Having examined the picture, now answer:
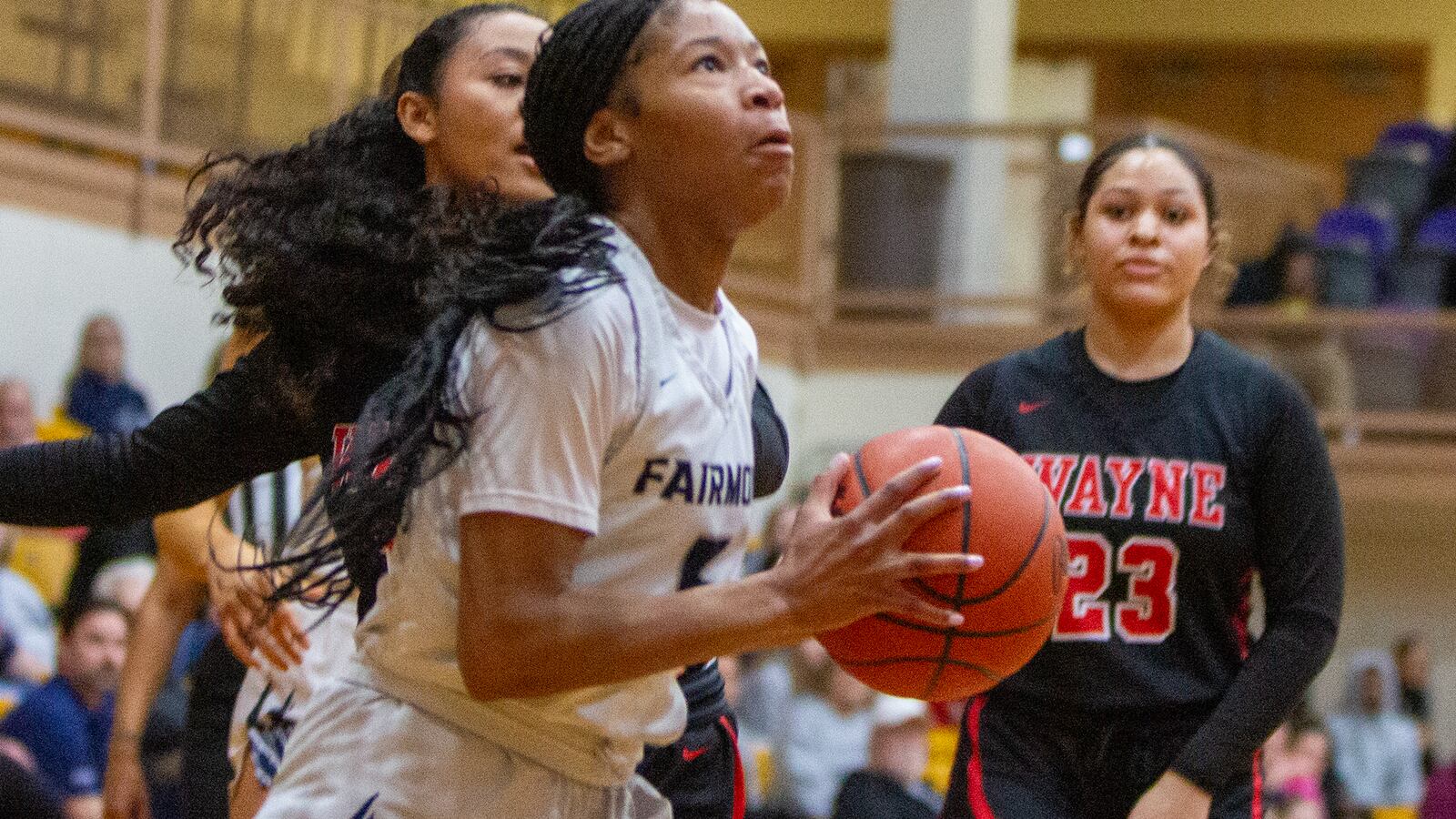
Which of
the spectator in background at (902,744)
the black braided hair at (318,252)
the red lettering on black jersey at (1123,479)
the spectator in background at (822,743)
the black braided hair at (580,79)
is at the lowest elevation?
the spectator in background at (822,743)

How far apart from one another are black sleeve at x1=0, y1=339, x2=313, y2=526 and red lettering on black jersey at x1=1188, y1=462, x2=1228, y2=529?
154 cm

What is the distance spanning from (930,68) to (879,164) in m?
1.13

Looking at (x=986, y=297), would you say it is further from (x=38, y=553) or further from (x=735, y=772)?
(x=735, y=772)

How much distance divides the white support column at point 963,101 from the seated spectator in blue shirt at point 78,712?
6.76 meters

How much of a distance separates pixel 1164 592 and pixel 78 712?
4243 millimetres

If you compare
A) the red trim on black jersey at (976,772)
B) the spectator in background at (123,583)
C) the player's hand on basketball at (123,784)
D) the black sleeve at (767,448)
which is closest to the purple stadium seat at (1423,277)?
the spectator in background at (123,583)

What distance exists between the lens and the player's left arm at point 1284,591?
3.25m

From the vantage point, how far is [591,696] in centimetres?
240

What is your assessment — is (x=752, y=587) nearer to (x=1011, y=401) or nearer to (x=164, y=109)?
(x=1011, y=401)

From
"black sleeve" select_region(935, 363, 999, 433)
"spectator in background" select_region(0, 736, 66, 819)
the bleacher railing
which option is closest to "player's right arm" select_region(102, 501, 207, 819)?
→ "spectator in background" select_region(0, 736, 66, 819)

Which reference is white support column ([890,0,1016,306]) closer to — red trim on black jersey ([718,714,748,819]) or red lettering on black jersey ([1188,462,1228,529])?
red lettering on black jersey ([1188,462,1228,529])

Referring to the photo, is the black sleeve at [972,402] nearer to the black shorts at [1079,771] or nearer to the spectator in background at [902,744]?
the black shorts at [1079,771]

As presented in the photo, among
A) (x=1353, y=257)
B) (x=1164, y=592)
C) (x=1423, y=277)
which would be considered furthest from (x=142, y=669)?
(x=1423, y=277)

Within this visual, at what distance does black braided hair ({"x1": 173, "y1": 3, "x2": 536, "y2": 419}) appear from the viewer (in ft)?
8.65
